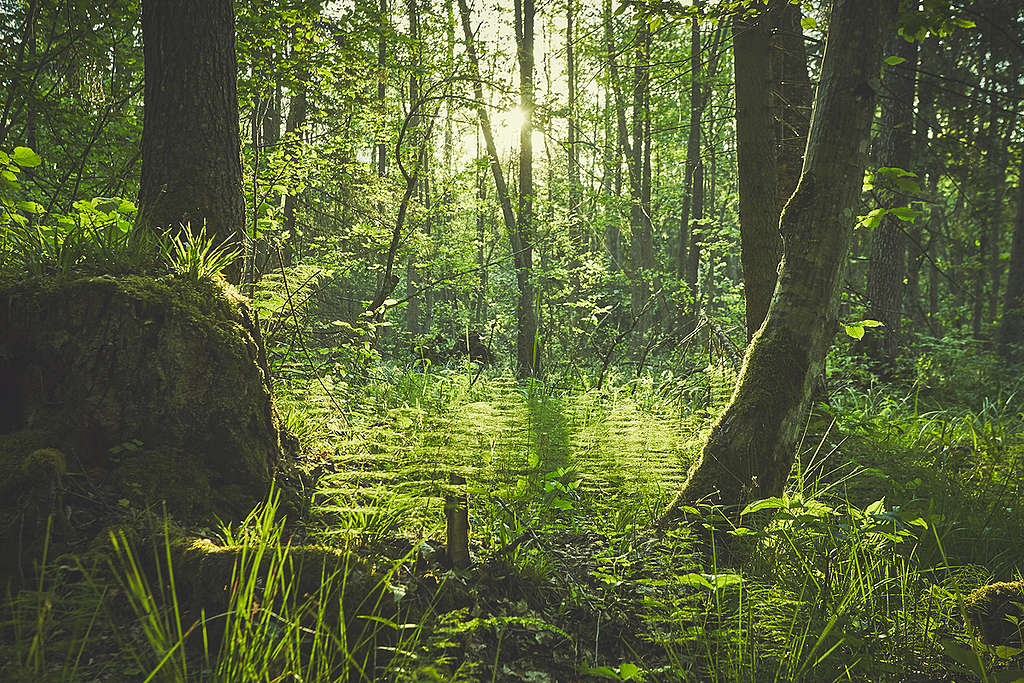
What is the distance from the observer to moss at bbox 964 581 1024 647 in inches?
76.2

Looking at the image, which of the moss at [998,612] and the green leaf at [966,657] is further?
the moss at [998,612]

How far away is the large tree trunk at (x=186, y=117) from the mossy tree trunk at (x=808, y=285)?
11.0 ft

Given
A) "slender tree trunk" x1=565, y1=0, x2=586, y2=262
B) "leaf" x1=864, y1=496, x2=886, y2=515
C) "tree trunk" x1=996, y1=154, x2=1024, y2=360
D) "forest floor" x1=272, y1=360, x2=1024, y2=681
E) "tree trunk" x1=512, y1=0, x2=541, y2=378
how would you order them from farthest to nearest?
"tree trunk" x1=996, y1=154, x2=1024, y2=360 → "slender tree trunk" x1=565, y1=0, x2=586, y2=262 → "tree trunk" x1=512, y1=0, x2=541, y2=378 → "leaf" x1=864, y1=496, x2=886, y2=515 → "forest floor" x1=272, y1=360, x2=1024, y2=681

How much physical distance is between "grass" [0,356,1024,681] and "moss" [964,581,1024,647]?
0.06 m

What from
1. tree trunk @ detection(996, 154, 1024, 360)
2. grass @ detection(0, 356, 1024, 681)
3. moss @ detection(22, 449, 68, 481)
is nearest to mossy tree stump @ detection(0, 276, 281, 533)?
moss @ detection(22, 449, 68, 481)

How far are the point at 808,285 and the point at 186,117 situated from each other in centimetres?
406

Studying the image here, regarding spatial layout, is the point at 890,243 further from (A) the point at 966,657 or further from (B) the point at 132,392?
(B) the point at 132,392

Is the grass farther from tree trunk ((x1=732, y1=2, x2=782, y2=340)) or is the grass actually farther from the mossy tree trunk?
tree trunk ((x1=732, y1=2, x2=782, y2=340))

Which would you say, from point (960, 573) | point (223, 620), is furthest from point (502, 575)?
point (960, 573)

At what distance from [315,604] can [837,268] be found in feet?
9.90

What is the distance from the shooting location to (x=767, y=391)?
9.49 ft

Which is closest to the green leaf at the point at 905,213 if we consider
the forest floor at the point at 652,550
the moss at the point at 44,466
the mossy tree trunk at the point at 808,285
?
the mossy tree trunk at the point at 808,285

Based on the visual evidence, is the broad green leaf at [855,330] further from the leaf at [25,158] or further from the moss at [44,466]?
the leaf at [25,158]

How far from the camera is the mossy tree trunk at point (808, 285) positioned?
2.86 metres
